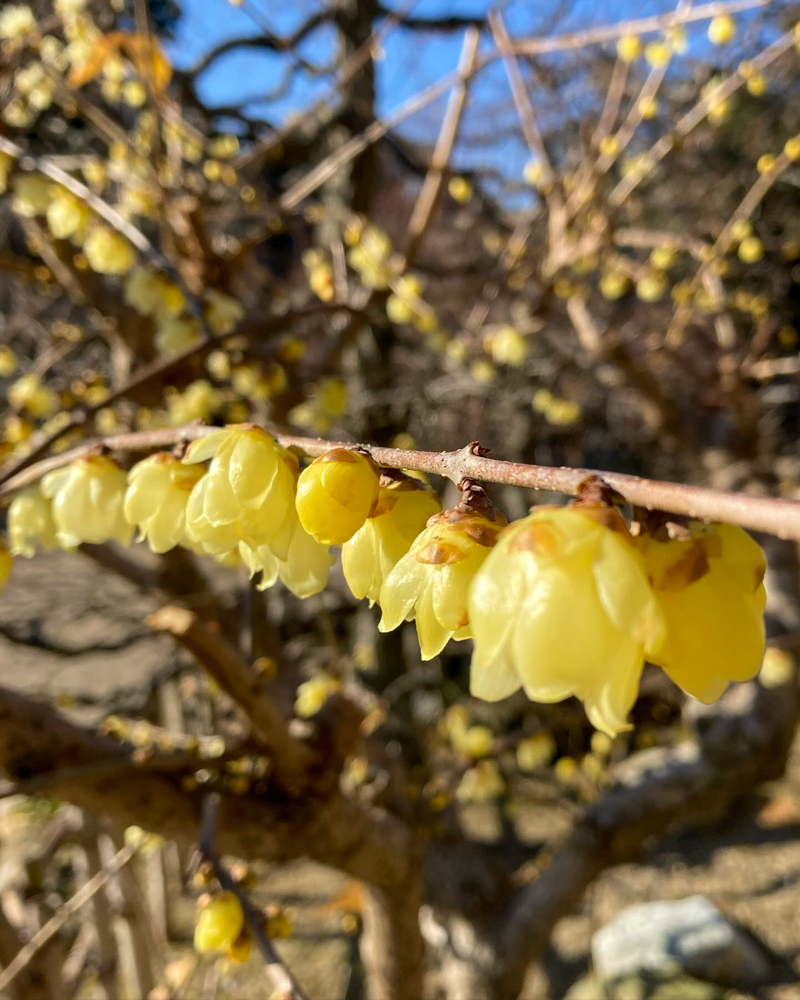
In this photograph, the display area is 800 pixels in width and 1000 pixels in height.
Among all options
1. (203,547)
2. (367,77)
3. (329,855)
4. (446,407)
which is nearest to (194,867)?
(329,855)

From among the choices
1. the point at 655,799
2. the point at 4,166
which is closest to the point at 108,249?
the point at 4,166

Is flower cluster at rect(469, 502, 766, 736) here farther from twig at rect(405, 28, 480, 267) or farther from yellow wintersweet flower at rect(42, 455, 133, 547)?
twig at rect(405, 28, 480, 267)

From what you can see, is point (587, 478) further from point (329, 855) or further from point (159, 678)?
point (159, 678)

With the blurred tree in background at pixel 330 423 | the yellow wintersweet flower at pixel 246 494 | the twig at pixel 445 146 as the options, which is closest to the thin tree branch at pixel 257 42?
the blurred tree in background at pixel 330 423

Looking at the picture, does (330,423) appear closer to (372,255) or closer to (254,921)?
(372,255)

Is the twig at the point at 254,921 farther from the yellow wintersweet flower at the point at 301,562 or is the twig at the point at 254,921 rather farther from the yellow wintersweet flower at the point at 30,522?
the yellow wintersweet flower at the point at 301,562

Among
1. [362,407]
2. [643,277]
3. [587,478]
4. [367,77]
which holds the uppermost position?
[367,77]

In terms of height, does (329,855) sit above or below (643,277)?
below

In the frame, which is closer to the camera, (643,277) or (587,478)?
(587,478)
